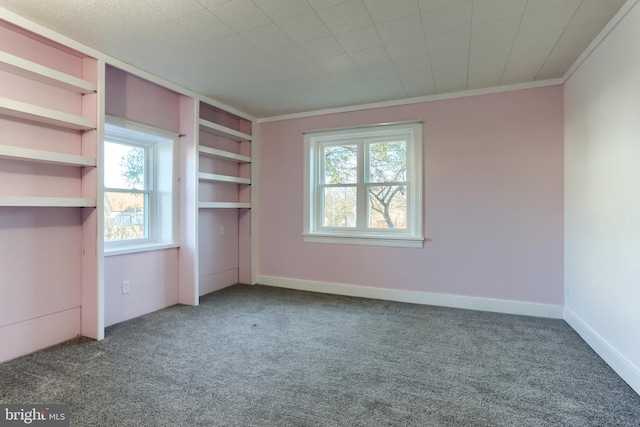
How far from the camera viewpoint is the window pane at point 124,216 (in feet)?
10.4

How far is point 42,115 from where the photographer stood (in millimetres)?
2287

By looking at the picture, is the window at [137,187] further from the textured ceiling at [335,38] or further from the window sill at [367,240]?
the window sill at [367,240]

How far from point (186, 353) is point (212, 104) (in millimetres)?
2807

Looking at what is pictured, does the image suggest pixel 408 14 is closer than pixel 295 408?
No


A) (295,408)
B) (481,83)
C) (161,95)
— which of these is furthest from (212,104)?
(295,408)

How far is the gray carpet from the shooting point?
68.9 inches

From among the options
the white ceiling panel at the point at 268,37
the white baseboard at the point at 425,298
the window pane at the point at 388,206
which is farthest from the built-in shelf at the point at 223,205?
the white ceiling panel at the point at 268,37

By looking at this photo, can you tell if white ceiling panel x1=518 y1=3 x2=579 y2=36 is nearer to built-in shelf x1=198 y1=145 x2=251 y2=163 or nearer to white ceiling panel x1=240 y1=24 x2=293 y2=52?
white ceiling panel x1=240 y1=24 x2=293 y2=52

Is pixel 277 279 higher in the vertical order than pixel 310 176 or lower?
lower

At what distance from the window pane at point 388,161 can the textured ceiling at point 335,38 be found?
2.50ft

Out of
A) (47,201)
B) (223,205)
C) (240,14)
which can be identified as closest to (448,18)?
(240,14)

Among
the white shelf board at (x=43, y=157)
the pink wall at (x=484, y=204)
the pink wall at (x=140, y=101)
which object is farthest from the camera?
the pink wall at (x=484, y=204)

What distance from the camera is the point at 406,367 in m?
2.27

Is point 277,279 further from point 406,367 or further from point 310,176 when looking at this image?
point 406,367
